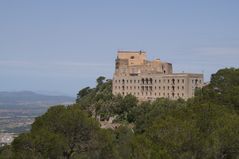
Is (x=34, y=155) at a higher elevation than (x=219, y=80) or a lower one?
lower

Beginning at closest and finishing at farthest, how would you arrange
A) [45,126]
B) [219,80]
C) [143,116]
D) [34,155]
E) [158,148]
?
[158,148]
[34,155]
[45,126]
[219,80]
[143,116]

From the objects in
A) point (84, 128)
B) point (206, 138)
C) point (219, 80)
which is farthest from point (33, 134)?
point (219, 80)

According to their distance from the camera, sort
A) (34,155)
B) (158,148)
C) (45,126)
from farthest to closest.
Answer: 1. (45,126)
2. (34,155)
3. (158,148)

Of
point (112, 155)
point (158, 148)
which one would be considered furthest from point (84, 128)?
point (158, 148)

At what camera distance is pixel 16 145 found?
148ft

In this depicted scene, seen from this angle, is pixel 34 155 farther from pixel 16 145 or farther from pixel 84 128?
pixel 84 128

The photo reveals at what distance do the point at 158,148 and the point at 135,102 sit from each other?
54.9m

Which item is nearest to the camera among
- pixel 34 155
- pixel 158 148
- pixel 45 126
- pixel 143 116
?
pixel 158 148

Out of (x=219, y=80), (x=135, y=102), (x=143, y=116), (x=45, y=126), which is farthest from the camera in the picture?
(x=135, y=102)

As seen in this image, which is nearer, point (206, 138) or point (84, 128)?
point (206, 138)

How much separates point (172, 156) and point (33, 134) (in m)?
12.2

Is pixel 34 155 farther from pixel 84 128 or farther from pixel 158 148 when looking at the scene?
pixel 158 148

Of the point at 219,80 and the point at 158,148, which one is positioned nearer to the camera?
the point at 158,148

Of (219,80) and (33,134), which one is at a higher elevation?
(219,80)
